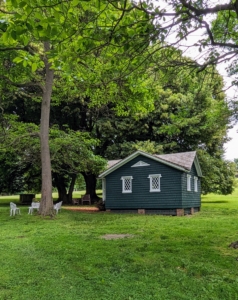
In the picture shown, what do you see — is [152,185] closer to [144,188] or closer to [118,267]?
[144,188]

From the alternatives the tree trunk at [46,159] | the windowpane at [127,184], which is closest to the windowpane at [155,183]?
the windowpane at [127,184]

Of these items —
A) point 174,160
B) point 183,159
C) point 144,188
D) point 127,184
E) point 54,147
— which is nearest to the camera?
point 54,147

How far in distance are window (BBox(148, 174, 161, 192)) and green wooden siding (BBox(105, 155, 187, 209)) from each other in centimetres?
17

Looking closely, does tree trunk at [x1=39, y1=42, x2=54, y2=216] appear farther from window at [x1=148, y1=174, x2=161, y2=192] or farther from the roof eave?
window at [x1=148, y1=174, x2=161, y2=192]

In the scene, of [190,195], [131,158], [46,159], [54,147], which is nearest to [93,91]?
[46,159]

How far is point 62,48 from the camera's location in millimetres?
4523

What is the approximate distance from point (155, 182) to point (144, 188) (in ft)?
2.41

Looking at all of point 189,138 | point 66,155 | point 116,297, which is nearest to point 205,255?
point 116,297

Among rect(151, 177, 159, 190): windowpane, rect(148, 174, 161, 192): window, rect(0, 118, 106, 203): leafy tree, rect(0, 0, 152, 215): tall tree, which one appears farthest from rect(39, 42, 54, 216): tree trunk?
rect(0, 0, 152, 215): tall tree

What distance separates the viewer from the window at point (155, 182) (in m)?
16.2

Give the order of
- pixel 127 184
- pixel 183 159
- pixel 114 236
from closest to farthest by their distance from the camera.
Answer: pixel 114 236 < pixel 183 159 < pixel 127 184

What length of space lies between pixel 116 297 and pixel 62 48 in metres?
3.73

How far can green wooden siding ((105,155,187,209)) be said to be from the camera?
51.7 feet

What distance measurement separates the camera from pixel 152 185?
16.4 m
